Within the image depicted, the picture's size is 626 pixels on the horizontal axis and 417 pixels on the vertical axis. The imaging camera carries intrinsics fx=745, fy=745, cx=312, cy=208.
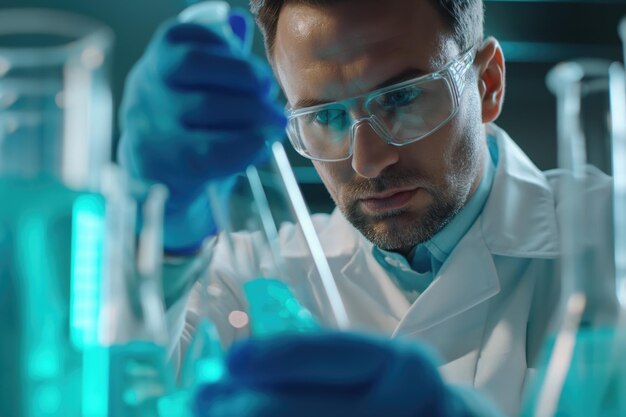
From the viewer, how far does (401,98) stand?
1.47m

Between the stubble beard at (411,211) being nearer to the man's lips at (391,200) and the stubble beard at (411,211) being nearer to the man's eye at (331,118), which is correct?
the man's lips at (391,200)

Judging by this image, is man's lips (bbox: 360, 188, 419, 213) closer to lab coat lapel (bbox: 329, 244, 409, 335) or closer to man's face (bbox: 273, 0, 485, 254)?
man's face (bbox: 273, 0, 485, 254)

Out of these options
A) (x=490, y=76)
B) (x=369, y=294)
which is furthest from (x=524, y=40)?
(x=369, y=294)

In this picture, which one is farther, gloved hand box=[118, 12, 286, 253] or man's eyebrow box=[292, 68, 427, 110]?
man's eyebrow box=[292, 68, 427, 110]

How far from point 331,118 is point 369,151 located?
114mm

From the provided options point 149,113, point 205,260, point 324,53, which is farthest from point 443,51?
point 205,260

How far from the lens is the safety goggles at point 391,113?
1.46m

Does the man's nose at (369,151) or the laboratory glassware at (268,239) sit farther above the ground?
the laboratory glassware at (268,239)

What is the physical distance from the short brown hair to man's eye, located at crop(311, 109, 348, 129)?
22 cm

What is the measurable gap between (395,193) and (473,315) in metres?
0.33

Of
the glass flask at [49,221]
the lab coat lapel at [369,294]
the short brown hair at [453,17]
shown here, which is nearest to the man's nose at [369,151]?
the short brown hair at [453,17]

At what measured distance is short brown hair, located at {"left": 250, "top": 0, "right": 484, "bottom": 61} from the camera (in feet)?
5.37

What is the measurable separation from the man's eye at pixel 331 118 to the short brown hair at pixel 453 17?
0.73 ft

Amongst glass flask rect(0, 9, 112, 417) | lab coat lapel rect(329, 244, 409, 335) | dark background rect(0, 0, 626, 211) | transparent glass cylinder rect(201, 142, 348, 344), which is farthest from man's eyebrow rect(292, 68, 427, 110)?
dark background rect(0, 0, 626, 211)
